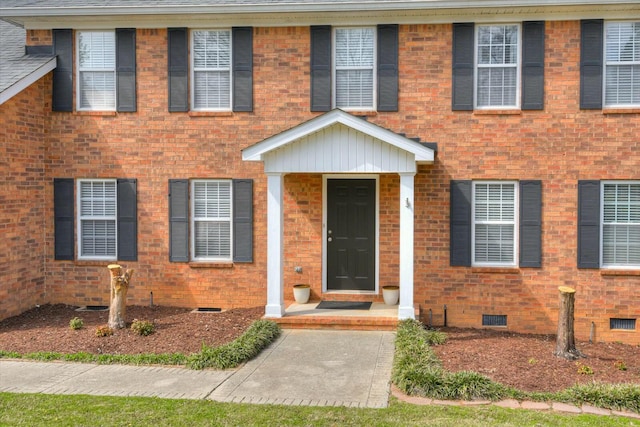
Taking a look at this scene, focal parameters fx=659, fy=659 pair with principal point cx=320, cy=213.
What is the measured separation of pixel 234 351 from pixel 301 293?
320cm

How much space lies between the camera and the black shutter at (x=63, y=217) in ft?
42.0

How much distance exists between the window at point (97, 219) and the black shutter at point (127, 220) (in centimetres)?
17

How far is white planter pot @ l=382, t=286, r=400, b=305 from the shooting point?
12.1m

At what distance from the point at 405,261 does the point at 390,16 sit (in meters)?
4.48

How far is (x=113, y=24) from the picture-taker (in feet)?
41.2

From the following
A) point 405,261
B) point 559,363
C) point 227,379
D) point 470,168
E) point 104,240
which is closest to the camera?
point 227,379

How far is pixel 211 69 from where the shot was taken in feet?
41.2

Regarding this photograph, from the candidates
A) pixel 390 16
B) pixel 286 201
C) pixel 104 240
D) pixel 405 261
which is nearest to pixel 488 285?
pixel 405 261

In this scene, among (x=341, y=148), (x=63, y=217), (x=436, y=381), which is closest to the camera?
(x=436, y=381)

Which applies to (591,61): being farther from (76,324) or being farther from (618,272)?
(76,324)

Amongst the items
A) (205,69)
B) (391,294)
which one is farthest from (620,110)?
(205,69)

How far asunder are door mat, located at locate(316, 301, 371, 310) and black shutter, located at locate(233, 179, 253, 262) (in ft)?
5.36

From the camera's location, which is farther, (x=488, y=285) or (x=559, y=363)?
(x=488, y=285)

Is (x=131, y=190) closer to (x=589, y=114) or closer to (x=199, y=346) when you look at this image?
(x=199, y=346)
